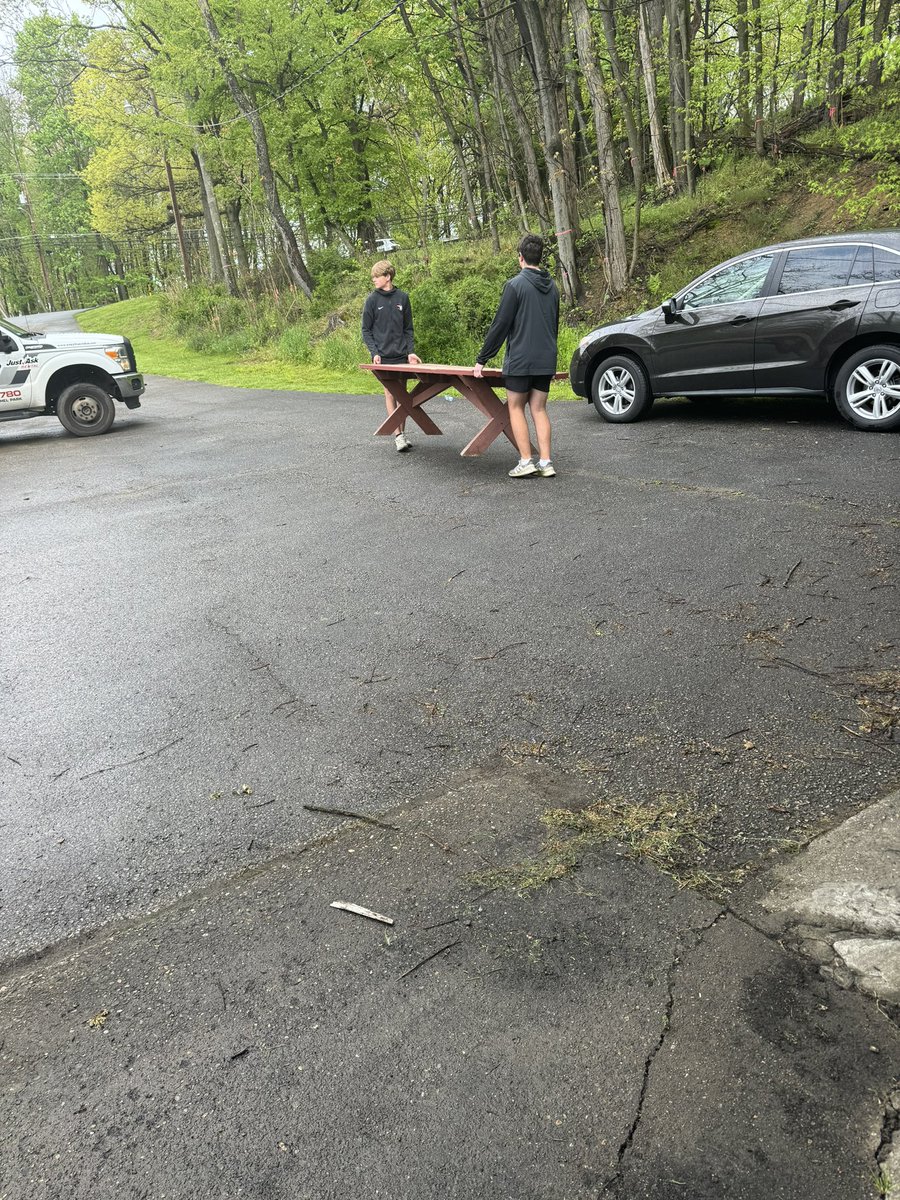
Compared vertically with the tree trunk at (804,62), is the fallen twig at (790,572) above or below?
below

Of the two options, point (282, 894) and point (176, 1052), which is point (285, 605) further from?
point (176, 1052)

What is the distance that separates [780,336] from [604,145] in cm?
758

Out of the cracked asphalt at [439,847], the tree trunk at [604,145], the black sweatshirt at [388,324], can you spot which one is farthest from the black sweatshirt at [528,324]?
the tree trunk at [604,145]

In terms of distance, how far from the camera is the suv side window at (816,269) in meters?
8.24

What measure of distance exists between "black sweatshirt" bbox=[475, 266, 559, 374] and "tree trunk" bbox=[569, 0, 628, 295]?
28.0 ft

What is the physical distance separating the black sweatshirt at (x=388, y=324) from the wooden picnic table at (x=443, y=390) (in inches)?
10.0

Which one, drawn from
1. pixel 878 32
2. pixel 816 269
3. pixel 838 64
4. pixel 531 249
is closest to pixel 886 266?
pixel 816 269

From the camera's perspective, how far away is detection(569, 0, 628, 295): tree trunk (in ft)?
45.8

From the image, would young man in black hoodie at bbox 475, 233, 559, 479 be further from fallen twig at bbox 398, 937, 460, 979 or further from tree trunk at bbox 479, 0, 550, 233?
tree trunk at bbox 479, 0, 550, 233

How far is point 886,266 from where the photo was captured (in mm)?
7922

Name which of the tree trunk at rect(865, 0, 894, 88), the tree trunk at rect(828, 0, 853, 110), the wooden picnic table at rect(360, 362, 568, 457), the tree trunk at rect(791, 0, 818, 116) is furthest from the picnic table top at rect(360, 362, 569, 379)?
the tree trunk at rect(828, 0, 853, 110)

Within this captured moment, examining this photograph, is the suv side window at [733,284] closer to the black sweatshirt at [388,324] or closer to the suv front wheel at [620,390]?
the suv front wheel at [620,390]

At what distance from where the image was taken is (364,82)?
2641 cm

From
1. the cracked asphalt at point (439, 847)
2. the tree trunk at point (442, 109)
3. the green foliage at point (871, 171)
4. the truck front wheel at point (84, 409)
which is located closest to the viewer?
the cracked asphalt at point (439, 847)
